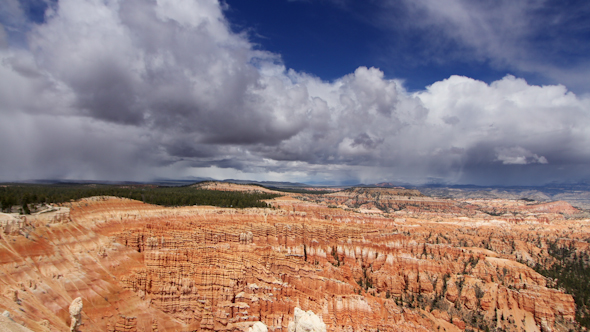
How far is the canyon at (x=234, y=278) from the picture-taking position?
34062mm

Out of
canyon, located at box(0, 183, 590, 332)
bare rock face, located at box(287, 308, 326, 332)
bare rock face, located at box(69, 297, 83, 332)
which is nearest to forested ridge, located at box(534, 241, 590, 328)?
canyon, located at box(0, 183, 590, 332)

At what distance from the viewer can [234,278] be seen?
4025cm

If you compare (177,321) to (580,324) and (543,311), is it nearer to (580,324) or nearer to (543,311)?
(543,311)

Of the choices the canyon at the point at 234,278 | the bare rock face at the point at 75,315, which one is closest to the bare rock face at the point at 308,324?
the canyon at the point at 234,278

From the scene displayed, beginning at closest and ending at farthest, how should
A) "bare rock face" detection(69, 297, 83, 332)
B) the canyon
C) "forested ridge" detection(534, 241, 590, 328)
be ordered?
"bare rock face" detection(69, 297, 83, 332) → the canyon → "forested ridge" detection(534, 241, 590, 328)

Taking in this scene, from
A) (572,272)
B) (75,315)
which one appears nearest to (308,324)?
(75,315)

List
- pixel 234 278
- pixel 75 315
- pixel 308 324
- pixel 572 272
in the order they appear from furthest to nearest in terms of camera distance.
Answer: pixel 572 272, pixel 234 278, pixel 75 315, pixel 308 324

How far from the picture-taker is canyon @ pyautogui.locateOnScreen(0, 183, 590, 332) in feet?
112

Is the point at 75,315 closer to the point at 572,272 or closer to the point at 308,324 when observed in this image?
the point at 308,324

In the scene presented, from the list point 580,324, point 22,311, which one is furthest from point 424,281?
point 22,311

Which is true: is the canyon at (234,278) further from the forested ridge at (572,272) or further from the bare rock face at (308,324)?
the bare rock face at (308,324)

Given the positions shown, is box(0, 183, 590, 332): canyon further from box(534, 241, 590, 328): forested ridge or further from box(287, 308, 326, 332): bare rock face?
box(287, 308, 326, 332): bare rock face

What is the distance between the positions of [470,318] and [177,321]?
47.3 meters

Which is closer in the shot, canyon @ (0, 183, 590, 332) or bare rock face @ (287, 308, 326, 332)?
bare rock face @ (287, 308, 326, 332)
